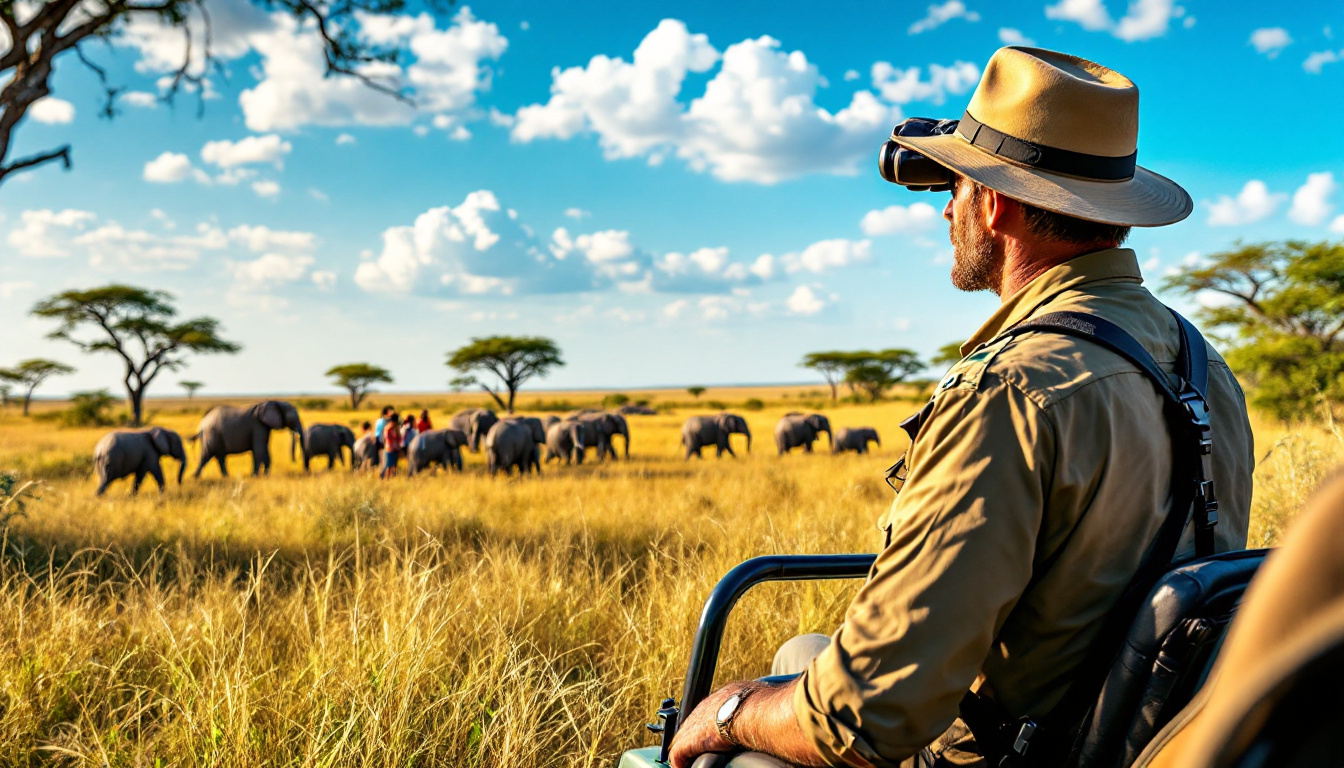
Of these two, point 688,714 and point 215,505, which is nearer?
point 688,714

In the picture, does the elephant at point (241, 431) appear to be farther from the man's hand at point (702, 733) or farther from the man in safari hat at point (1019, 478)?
the man in safari hat at point (1019, 478)

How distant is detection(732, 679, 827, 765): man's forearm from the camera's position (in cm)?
151

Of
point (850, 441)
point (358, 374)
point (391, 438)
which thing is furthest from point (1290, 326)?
point (358, 374)

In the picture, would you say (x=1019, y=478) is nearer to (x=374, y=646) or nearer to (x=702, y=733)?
(x=702, y=733)

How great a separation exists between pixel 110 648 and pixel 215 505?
778 cm

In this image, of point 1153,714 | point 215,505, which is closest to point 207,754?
point 1153,714

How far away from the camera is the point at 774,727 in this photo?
1566mm

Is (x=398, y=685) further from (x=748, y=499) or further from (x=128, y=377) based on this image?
(x=128, y=377)

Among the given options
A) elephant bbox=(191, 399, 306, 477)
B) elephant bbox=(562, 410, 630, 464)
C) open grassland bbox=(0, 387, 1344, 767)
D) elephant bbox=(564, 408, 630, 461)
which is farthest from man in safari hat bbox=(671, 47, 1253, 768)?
elephant bbox=(564, 408, 630, 461)

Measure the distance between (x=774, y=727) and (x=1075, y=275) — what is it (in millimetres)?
1096

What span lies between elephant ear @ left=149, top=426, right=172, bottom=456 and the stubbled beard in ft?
54.0

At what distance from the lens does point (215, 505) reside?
10.9 m

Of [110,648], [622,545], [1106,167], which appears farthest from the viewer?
[622,545]

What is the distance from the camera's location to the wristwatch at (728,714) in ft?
5.57
